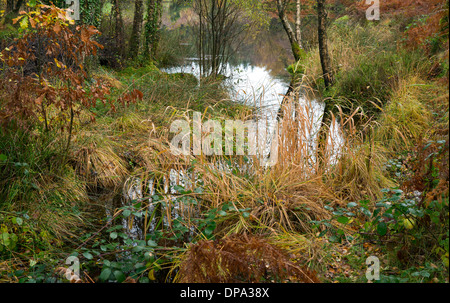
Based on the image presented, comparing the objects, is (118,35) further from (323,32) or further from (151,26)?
(323,32)

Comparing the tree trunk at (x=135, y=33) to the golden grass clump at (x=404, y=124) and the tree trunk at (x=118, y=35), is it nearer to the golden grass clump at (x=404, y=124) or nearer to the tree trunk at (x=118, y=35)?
the tree trunk at (x=118, y=35)

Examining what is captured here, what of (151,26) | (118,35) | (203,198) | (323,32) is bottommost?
(203,198)

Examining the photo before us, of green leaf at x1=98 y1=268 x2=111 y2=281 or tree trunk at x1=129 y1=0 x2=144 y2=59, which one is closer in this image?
green leaf at x1=98 y1=268 x2=111 y2=281

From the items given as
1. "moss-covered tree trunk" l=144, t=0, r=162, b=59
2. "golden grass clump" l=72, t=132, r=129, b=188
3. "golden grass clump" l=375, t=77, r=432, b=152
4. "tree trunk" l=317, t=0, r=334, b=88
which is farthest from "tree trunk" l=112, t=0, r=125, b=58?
"golden grass clump" l=375, t=77, r=432, b=152

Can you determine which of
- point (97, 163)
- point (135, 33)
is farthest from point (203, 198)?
point (135, 33)

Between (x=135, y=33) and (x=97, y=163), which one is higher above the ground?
(x=135, y=33)

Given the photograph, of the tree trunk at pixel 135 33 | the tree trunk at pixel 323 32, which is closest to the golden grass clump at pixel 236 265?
the tree trunk at pixel 323 32

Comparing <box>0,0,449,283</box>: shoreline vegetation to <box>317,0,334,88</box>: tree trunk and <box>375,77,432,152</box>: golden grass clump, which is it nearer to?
<box>375,77,432,152</box>: golden grass clump

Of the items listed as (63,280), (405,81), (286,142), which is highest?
(405,81)

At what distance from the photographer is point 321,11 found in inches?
232

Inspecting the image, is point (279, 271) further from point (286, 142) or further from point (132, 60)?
point (132, 60)
